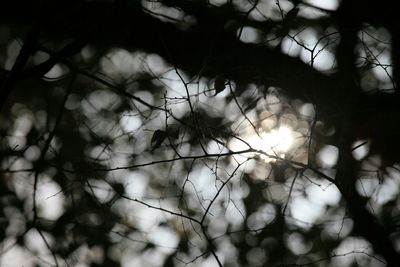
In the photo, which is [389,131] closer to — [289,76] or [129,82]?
[289,76]

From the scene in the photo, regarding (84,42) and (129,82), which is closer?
(84,42)

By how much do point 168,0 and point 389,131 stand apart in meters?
1.75

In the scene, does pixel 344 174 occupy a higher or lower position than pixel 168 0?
lower

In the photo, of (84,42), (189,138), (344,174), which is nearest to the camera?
(344,174)

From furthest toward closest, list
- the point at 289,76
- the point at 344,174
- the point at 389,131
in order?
the point at 389,131 < the point at 289,76 < the point at 344,174

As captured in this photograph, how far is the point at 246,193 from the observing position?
3297 mm

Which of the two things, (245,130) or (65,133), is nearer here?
(245,130)

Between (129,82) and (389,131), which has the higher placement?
(129,82)

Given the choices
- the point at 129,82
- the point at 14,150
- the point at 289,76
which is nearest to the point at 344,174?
the point at 289,76

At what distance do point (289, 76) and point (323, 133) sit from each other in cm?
45

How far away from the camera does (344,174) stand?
85.5 inches

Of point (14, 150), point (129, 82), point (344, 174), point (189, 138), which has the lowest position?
point (344, 174)

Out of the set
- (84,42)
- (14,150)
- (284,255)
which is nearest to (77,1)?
Answer: (84,42)

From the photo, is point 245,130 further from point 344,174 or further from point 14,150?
point 14,150
